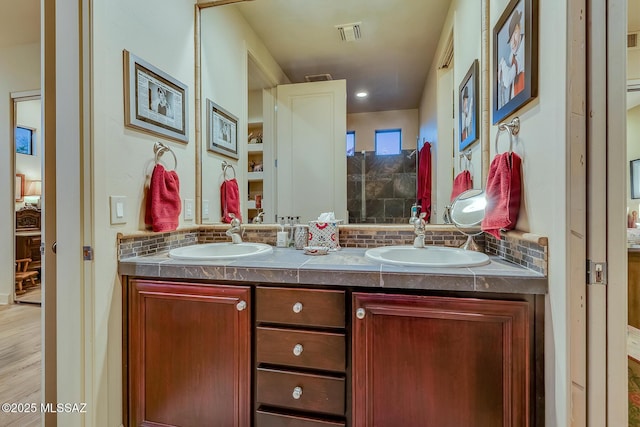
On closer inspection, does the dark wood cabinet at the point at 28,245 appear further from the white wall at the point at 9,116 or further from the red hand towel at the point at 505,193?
the red hand towel at the point at 505,193

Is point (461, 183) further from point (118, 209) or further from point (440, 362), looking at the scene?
point (118, 209)

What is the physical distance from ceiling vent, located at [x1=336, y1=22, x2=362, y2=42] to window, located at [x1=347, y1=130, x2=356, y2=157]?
552 millimetres

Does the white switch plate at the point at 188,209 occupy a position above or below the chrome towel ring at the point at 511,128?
below

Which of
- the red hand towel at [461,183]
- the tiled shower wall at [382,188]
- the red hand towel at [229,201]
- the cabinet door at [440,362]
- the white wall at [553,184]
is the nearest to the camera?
the white wall at [553,184]

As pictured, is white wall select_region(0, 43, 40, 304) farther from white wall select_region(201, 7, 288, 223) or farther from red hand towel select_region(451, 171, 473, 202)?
red hand towel select_region(451, 171, 473, 202)

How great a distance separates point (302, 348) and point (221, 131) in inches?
55.3

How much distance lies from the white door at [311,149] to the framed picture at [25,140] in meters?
4.81

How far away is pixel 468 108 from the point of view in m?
1.53

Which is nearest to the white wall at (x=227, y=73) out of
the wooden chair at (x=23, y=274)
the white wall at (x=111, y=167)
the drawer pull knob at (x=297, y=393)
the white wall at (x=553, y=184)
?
the white wall at (x=111, y=167)

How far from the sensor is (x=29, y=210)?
14.0 ft

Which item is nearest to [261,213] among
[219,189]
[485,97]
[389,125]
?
[219,189]

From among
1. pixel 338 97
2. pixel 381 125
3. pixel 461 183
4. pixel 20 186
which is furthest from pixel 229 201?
pixel 20 186

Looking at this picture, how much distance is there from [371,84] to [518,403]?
1.64 m

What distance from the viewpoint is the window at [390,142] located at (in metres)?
1.67
